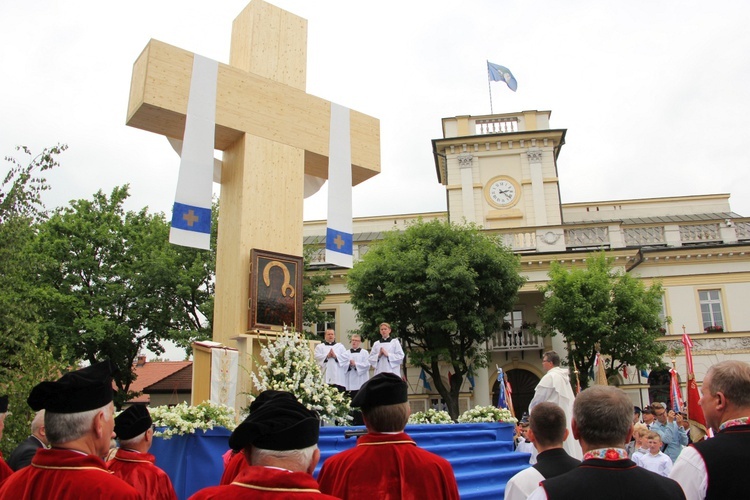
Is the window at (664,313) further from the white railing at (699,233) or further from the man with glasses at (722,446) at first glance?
the man with glasses at (722,446)

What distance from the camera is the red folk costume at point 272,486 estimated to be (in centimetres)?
258

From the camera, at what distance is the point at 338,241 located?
452 inches

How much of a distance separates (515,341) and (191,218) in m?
20.6

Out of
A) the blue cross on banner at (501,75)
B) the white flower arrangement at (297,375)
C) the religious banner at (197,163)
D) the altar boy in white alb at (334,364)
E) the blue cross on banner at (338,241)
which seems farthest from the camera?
the blue cross on banner at (501,75)

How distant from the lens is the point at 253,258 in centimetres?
1002

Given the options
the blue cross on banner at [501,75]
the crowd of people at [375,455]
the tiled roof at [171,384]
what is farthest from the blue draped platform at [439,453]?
the blue cross on banner at [501,75]

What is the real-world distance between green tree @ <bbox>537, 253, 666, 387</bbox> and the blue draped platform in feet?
45.4

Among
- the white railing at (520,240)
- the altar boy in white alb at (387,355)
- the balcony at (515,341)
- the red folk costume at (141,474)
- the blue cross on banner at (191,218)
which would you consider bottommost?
the red folk costume at (141,474)

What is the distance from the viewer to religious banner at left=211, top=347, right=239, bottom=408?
30.5ft

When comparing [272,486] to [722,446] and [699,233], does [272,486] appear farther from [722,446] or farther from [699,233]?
[699,233]

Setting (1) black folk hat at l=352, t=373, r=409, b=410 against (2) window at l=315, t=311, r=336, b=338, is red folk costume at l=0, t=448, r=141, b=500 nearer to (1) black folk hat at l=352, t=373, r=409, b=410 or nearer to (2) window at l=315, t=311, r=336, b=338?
(1) black folk hat at l=352, t=373, r=409, b=410

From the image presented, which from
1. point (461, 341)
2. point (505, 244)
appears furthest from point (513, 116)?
point (461, 341)

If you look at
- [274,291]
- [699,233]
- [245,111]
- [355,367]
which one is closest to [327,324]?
[699,233]

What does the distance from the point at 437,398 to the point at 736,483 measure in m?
25.3
